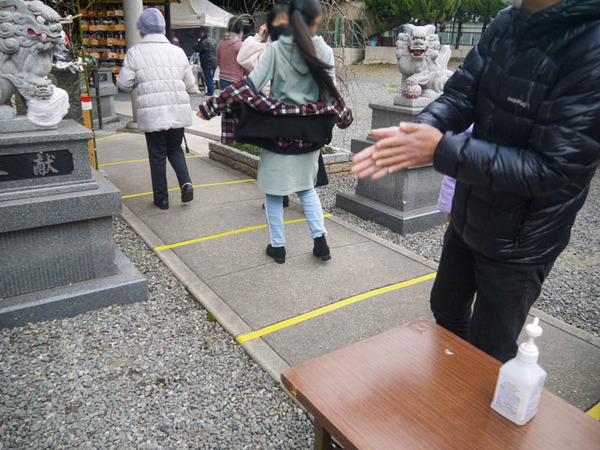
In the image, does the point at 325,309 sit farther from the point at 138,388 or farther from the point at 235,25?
the point at 235,25

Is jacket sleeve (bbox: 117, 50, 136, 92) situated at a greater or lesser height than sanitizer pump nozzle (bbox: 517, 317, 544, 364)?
greater

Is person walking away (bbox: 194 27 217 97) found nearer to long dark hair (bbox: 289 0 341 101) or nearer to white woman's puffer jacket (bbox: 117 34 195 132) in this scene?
white woman's puffer jacket (bbox: 117 34 195 132)

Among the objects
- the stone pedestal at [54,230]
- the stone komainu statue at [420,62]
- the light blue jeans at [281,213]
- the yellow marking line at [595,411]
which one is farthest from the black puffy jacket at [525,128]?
the stone komainu statue at [420,62]

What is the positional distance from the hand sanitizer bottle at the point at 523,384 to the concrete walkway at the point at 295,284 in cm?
146

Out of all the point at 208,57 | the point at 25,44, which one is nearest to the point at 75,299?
the point at 25,44

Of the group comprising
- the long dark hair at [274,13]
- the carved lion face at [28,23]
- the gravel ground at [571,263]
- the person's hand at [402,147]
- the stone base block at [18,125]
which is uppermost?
the long dark hair at [274,13]

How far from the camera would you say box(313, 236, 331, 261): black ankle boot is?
398 centimetres

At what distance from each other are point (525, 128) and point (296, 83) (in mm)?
Result: 2109

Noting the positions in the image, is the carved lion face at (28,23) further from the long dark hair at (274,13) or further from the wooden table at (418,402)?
the wooden table at (418,402)

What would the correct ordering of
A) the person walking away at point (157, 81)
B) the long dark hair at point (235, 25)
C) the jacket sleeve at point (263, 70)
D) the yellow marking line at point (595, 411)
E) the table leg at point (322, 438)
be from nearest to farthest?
the table leg at point (322, 438) → the yellow marking line at point (595, 411) → the jacket sleeve at point (263, 70) → the person walking away at point (157, 81) → the long dark hair at point (235, 25)

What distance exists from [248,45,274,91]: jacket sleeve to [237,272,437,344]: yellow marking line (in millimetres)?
1621

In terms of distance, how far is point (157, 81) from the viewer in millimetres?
4691

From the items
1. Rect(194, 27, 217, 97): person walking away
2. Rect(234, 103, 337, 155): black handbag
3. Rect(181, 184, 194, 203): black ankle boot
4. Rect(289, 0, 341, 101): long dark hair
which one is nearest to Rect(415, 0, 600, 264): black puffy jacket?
Rect(289, 0, 341, 101): long dark hair

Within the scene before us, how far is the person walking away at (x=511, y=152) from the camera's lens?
1428 mm
